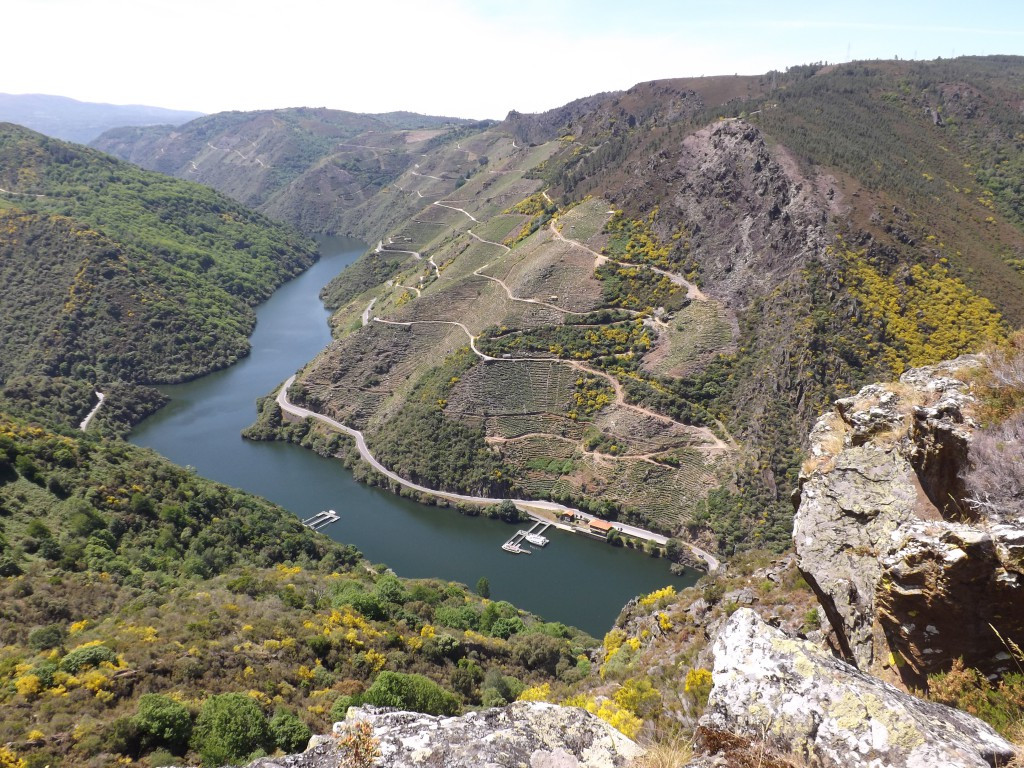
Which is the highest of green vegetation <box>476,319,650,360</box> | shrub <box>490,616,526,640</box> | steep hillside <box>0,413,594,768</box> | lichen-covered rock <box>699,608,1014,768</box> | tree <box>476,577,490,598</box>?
lichen-covered rock <box>699,608,1014,768</box>

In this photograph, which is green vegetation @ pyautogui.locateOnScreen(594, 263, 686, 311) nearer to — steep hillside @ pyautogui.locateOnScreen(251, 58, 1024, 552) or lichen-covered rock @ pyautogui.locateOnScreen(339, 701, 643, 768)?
steep hillside @ pyautogui.locateOnScreen(251, 58, 1024, 552)

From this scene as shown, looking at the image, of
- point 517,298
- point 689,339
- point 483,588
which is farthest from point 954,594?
point 517,298

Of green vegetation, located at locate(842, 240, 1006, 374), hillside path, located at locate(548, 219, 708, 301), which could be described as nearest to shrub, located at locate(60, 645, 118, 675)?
green vegetation, located at locate(842, 240, 1006, 374)

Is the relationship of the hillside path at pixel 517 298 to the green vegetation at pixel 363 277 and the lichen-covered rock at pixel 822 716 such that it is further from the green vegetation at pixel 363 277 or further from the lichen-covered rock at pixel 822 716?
the lichen-covered rock at pixel 822 716

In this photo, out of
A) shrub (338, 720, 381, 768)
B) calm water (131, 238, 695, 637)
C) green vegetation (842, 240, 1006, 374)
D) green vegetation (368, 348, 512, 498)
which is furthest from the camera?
green vegetation (368, 348, 512, 498)

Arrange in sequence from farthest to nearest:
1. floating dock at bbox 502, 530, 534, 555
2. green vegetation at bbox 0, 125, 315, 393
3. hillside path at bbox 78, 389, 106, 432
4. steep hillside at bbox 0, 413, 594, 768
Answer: green vegetation at bbox 0, 125, 315, 393 < hillside path at bbox 78, 389, 106, 432 < floating dock at bbox 502, 530, 534, 555 < steep hillside at bbox 0, 413, 594, 768

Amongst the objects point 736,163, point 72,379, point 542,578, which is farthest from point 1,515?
point 736,163

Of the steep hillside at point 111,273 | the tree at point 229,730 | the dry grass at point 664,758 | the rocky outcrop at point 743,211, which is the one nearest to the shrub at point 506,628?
the tree at point 229,730
